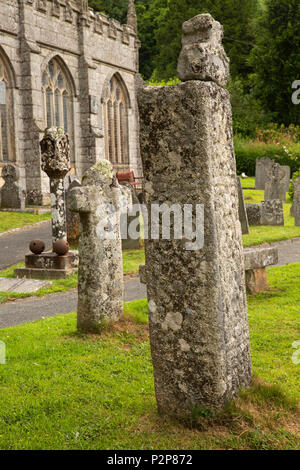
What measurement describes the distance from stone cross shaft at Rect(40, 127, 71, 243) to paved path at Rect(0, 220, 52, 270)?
1406 millimetres

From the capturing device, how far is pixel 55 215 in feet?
37.4

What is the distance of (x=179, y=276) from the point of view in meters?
3.48

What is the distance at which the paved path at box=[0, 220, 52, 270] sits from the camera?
12.1 meters

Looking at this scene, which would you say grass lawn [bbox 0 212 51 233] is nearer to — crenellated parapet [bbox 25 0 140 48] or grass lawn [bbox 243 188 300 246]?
grass lawn [bbox 243 188 300 246]

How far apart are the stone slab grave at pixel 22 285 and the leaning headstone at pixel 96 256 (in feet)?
10.7

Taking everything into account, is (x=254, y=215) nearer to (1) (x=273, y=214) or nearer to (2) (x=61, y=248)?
(1) (x=273, y=214)

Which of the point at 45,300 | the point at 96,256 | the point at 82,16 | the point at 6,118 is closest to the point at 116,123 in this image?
the point at 82,16

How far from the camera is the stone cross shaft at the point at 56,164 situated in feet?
36.0

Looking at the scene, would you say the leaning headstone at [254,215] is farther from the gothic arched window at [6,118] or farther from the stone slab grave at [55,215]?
the gothic arched window at [6,118]

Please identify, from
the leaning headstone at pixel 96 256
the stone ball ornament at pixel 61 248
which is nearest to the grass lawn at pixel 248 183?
the stone ball ornament at pixel 61 248

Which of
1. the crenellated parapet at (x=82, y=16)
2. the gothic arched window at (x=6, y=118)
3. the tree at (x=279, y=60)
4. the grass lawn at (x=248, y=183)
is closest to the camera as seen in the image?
the gothic arched window at (x=6, y=118)

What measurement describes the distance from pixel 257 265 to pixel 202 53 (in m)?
4.48
